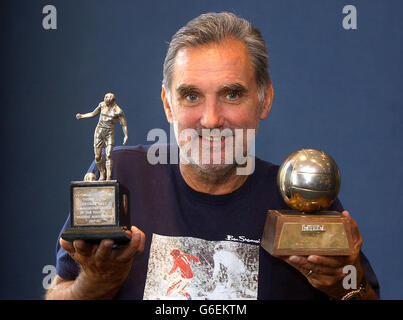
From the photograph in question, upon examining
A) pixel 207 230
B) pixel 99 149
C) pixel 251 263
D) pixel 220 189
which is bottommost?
pixel 251 263

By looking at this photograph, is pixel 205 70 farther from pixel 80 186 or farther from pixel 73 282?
pixel 73 282

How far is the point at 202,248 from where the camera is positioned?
1.88 metres

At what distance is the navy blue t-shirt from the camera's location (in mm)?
1845

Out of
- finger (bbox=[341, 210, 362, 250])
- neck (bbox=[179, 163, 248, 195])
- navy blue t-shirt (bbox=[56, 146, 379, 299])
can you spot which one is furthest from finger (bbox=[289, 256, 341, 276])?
neck (bbox=[179, 163, 248, 195])

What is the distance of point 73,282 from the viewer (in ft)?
6.19

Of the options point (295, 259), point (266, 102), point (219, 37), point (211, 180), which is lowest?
point (295, 259)

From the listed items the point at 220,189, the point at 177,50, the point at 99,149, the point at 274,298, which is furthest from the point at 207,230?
the point at 177,50

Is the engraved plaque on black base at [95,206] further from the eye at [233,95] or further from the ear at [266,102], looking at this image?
the ear at [266,102]

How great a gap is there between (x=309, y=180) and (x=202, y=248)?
20.8 inches

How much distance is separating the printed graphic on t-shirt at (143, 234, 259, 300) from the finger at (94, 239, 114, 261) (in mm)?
356

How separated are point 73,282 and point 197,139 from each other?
2.54 ft

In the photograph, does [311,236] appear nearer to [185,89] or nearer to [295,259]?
[295,259]

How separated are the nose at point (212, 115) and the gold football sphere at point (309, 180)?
0.31 m


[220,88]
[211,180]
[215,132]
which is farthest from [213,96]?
[211,180]
